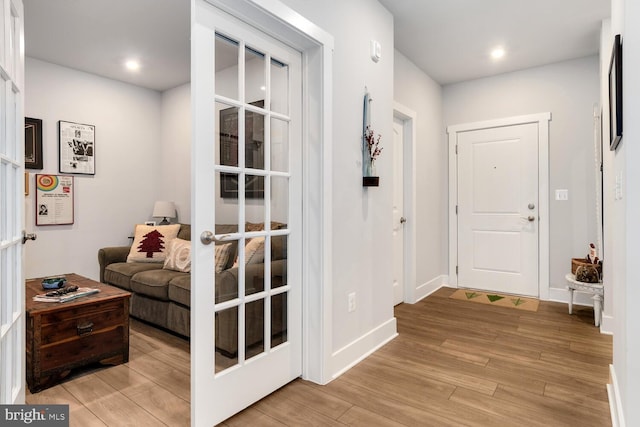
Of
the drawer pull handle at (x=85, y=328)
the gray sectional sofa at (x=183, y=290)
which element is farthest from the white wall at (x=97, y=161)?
the drawer pull handle at (x=85, y=328)

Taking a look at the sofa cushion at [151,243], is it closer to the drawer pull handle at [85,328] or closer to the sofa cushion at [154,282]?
the sofa cushion at [154,282]

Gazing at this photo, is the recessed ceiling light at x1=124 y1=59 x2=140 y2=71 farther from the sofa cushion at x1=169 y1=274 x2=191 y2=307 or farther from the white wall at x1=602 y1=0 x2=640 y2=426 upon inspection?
the white wall at x1=602 y1=0 x2=640 y2=426

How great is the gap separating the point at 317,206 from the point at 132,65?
3233 mm

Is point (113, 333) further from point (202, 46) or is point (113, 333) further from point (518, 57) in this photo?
point (518, 57)

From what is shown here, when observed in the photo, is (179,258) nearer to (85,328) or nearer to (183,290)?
(183,290)

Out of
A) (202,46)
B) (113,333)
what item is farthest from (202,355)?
(202,46)

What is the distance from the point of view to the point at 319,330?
88.0 inches

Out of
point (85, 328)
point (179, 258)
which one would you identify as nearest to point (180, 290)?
point (179, 258)

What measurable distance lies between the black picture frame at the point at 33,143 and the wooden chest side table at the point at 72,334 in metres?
1.79

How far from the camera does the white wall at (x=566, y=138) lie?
3904 mm

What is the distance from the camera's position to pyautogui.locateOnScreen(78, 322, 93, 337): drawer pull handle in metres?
2.39

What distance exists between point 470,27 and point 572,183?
2.01 metres

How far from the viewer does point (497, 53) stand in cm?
384

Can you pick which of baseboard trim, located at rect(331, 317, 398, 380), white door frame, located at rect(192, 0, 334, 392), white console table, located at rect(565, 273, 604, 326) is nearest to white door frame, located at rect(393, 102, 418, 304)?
baseboard trim, located at rect(331, 317, 398, 380)
